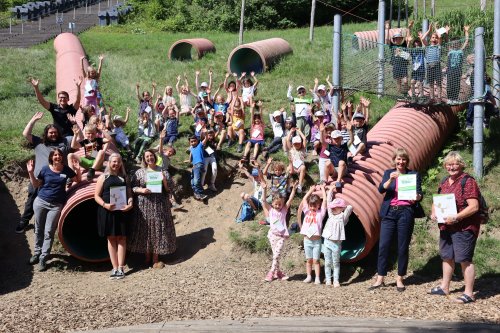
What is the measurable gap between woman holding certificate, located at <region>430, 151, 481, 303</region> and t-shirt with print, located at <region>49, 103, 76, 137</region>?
6.32m

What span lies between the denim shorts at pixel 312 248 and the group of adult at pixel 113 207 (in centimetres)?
217

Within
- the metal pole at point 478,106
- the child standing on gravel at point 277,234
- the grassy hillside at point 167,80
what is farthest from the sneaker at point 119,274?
the metal pole at point 478,106

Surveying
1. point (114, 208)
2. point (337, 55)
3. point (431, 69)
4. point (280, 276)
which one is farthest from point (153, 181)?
point (431, 69)

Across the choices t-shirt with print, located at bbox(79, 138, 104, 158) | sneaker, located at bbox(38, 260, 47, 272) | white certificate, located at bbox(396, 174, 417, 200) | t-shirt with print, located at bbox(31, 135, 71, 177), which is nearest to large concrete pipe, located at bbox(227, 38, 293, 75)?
t-shirt with print, located at bbox(79, 138, 104, 158)

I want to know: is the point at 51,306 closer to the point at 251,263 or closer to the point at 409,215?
the point at 251,263

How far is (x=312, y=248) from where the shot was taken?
30.1 feet

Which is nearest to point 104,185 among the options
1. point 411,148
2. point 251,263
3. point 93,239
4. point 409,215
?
point 93,239

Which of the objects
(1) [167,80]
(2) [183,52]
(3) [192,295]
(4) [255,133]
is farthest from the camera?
(2) [183,52]

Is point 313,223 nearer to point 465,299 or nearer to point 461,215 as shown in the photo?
point 461,215

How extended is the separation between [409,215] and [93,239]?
5067 mm

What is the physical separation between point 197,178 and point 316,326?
5.51 meters

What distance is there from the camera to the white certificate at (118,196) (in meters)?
9.60

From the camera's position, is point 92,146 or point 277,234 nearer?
point 277,234

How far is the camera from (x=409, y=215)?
848cm
